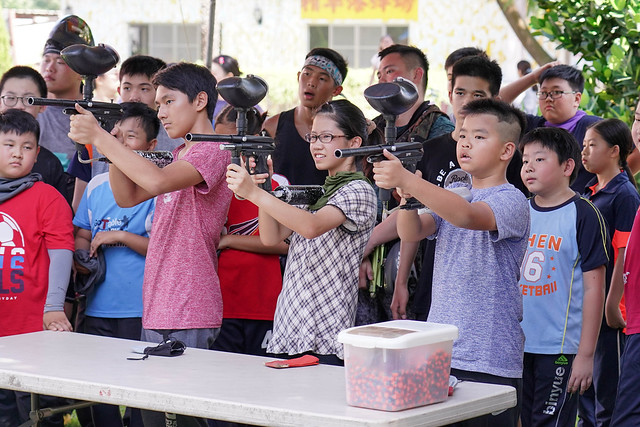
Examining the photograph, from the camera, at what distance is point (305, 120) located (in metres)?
5.42

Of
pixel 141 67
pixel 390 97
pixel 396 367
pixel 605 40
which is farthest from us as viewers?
pixel 605 40

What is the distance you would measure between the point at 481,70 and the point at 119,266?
2.12 meters

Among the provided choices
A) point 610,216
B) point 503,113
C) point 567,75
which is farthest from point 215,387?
point 567,75

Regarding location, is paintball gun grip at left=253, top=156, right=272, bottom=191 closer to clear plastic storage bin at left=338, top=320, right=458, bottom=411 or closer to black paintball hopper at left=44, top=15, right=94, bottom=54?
clear plastic storage bin at left=338, top=320, right=458, bottom=411

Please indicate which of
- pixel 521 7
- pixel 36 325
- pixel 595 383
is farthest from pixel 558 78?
pixel 521 7

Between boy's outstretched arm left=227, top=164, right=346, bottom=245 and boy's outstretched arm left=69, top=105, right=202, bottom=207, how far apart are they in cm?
41

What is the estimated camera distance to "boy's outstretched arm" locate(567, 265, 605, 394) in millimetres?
4051

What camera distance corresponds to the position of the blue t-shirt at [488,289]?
352 cm

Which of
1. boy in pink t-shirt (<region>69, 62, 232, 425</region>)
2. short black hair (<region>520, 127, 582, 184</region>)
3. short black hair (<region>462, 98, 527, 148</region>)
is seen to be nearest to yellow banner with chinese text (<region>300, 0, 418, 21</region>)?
short black hair (<region>520, 127, 582, 184</region>)

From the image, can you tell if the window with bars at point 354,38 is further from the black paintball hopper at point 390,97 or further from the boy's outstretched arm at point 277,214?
the black paintball hopper at point 390,97

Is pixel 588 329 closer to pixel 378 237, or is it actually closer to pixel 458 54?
pixel 378 237

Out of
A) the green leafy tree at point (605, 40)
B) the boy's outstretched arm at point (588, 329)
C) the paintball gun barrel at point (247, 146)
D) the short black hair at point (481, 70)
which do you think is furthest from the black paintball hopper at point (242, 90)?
the green leafy tree at point (605, 40)

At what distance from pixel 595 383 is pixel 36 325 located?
2883 mm

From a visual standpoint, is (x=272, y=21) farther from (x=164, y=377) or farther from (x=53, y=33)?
(x=164, y=377)
